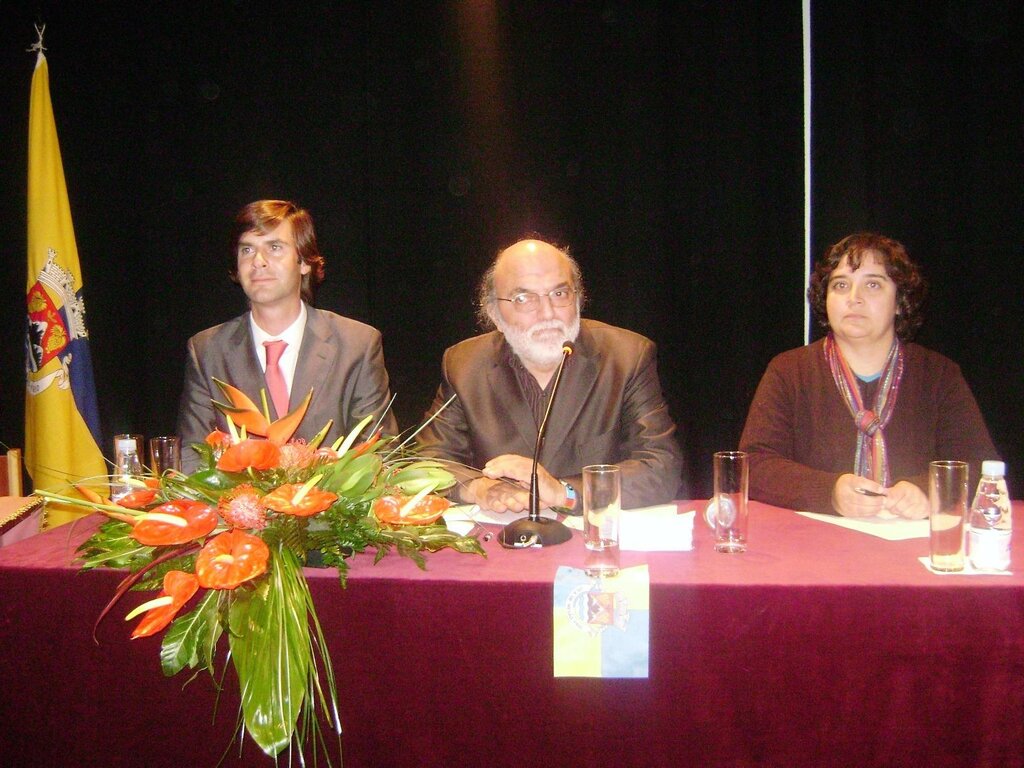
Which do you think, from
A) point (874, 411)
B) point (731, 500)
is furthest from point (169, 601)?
point (874, 411)

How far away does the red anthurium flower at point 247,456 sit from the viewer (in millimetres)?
1256

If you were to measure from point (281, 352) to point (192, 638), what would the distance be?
1664mm

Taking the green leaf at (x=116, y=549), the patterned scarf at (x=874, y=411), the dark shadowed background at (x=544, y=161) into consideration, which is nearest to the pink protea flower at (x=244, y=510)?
the green leaf at (x=116, y=549)

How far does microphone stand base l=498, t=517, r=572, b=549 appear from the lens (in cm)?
165

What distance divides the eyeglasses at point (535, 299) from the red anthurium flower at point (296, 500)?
4.43 ft

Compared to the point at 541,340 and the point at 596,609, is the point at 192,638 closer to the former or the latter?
the point at 596,609

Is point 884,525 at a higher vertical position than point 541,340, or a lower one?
lower

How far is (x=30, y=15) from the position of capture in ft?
12.5

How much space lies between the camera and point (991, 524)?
1464 mm

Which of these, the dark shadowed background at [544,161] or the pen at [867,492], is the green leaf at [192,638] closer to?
the pen at [867,492]

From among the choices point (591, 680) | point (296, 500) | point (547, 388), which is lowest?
point (591, 680)

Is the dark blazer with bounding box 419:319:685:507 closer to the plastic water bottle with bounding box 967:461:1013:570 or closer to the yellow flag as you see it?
the plastic water bottle with bounding box 967:461:1013:570

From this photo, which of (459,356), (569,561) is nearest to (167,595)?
(569,561)

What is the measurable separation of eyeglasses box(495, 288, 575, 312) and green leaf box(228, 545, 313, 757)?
141cm
